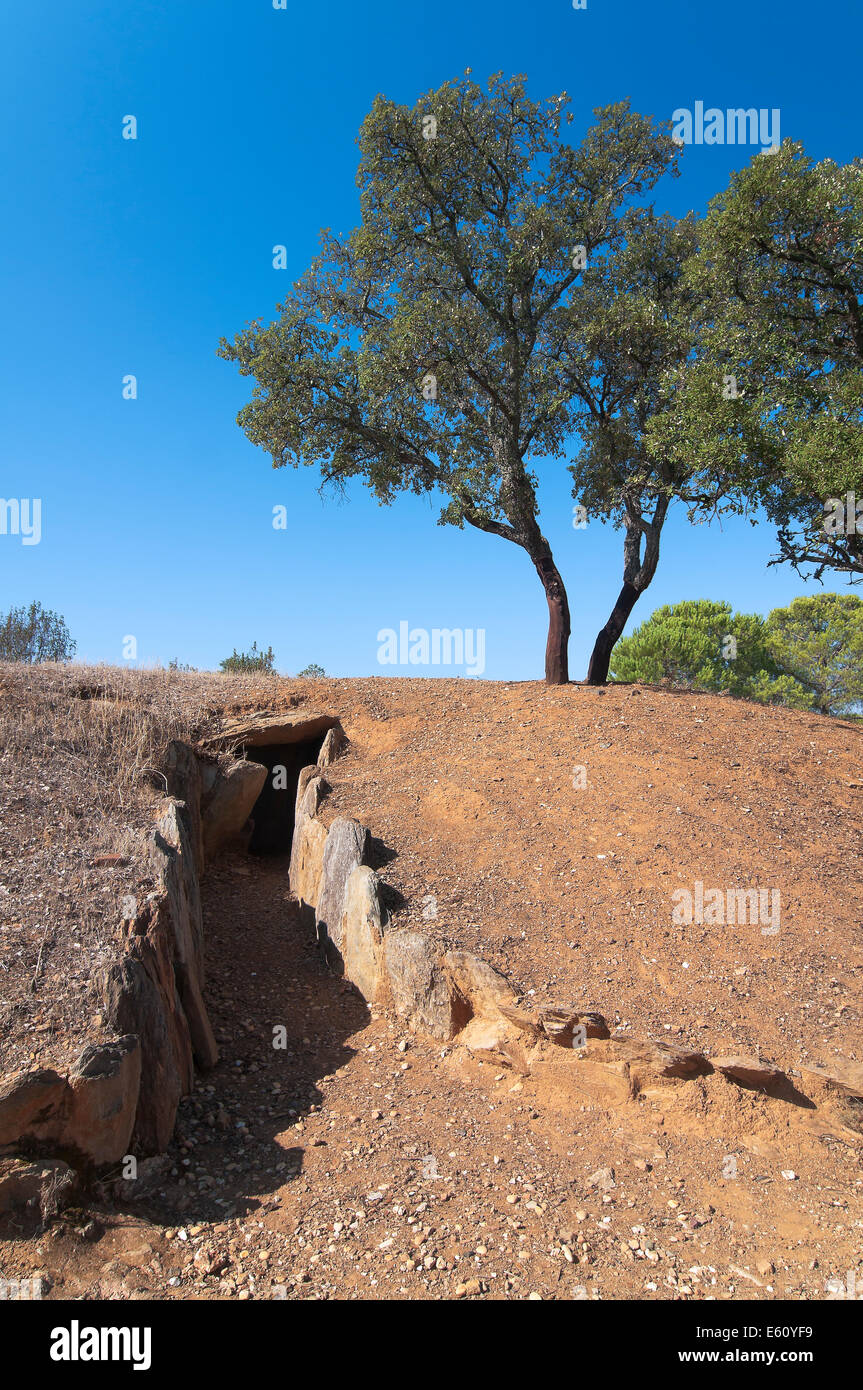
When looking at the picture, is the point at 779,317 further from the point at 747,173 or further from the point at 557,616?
the point at 557,616

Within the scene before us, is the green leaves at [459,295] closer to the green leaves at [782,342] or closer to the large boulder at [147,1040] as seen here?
the green leaves at [782,342]

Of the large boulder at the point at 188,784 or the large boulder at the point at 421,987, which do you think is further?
the large boulder at the point at 188,784

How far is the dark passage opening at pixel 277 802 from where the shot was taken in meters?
12.9

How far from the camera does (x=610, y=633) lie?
1481cm

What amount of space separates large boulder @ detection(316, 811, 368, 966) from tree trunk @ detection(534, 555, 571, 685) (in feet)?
21.3

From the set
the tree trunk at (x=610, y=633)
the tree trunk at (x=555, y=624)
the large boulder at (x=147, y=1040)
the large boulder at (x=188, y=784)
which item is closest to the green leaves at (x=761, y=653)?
the tree trunk at (x=610, y=633)

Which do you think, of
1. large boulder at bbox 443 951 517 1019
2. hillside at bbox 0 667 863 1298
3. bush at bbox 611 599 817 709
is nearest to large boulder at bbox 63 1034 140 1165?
hillside at bbox 0 667 863 1298

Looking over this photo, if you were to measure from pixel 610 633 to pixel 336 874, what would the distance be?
8.41 meters

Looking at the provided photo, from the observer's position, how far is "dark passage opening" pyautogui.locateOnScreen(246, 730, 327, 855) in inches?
507

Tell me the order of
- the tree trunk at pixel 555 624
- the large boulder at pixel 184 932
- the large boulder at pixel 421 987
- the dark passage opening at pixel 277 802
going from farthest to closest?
the tree trunk at pixel 555 624
the dark passage opening at pixel 277 802
the large boulder at pixel 421 987
the large boulder at pixel 184 932

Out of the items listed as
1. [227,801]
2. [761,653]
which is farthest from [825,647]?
[227,801]

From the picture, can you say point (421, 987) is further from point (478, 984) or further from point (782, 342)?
point (782, 342)

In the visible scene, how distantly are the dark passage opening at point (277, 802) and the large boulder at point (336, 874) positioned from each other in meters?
4.00

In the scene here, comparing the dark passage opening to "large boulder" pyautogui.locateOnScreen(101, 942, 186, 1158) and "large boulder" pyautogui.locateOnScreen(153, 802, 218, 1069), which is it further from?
"large boulder" pyautogui.locateOnScreen(101, 942, 186, 1158)
